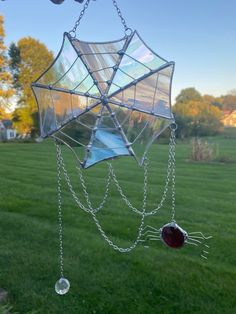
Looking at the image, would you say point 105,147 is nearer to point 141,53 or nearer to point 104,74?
point 104,74

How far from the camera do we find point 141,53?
2.42m

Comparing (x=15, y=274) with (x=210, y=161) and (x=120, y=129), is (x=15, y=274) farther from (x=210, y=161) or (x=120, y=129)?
(x=210, y=161)

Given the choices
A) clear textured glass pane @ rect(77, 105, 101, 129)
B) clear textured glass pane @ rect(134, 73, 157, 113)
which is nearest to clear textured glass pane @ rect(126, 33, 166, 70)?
clear textured glass pane @ rect(134, 73, 157, 113)

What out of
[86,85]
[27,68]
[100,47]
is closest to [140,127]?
[86,85]

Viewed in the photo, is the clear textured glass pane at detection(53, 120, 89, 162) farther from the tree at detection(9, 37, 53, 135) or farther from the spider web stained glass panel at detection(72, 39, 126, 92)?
the tree at detection(9, 37, 53, 135)

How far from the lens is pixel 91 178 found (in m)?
11.3

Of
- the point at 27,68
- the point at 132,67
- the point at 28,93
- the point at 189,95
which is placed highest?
the point at 27,68

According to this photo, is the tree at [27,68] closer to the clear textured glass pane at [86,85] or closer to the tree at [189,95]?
the tree at [189,95]

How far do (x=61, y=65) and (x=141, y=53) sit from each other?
1.68 feet

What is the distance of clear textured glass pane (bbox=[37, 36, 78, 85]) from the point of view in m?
2.41

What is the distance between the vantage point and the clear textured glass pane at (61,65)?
2.41m

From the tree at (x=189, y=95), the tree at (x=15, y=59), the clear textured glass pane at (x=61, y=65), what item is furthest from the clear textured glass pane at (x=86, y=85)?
the tree at (x=189, y=95)

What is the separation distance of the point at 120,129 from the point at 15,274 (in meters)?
2.84

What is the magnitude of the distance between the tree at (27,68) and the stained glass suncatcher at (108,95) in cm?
3276
